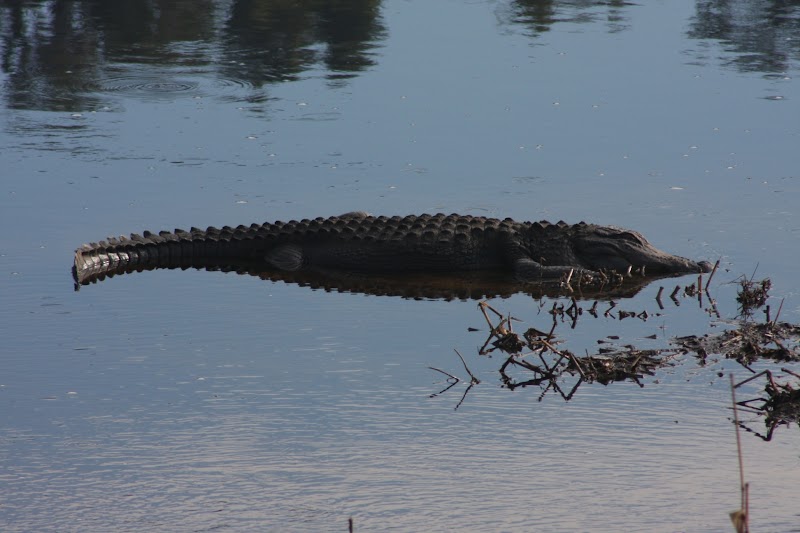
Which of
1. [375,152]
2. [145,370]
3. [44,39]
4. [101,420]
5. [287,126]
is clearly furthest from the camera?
[44,39]

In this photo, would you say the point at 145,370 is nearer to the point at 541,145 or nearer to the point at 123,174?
the point at 123,174

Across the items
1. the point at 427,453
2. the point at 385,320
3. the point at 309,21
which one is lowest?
the point at 309,21

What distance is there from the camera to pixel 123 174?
11570 millimetres

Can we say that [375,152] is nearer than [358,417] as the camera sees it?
No

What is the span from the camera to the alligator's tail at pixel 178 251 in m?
9.42

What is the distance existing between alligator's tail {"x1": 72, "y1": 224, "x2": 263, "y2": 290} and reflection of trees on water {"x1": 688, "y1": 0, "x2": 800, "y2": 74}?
8757 mm

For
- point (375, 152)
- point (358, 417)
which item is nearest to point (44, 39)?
point (375, 152)

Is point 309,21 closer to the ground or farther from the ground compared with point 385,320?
closer to the ground

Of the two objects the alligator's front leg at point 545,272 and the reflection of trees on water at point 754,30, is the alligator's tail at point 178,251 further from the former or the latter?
the reflection of trees on water at point 754,30

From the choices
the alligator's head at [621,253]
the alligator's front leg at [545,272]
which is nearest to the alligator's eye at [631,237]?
the alligator's head at [621,253]

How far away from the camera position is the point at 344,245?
975cm

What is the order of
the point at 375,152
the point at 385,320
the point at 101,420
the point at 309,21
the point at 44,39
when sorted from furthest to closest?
the point at 309,21
the point at 44,39
the point at 375,152
the point at 385,320
the point at 101,420

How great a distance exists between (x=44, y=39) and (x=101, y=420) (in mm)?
12530

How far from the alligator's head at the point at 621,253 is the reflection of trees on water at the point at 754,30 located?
745cm
